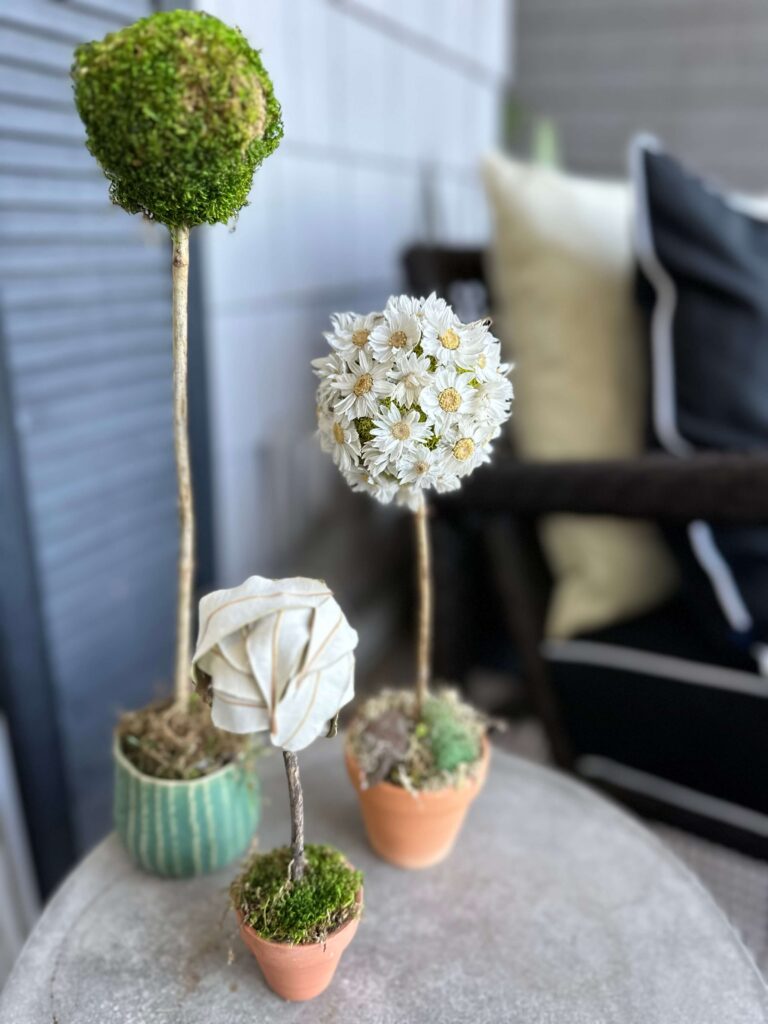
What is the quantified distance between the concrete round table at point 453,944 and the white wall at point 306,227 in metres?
0.67

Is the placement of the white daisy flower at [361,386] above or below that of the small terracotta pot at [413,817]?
above

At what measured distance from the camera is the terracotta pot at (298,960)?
0.55m

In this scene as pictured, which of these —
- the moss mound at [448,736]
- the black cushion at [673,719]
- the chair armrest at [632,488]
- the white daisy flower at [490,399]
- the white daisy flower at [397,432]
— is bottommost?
the black cushion at [673,719]

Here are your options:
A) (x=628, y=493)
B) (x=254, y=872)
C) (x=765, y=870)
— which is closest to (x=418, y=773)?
(x=254, y=872)

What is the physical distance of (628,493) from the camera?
3.24 ft

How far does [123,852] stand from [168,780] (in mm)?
125

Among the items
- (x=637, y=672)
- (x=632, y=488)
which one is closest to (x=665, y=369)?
(x=632, y=488)

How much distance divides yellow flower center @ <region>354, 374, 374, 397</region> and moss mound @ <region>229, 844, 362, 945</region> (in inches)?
13.3

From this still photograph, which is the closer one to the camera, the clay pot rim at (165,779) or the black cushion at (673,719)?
the clay pot rim at (165,779)

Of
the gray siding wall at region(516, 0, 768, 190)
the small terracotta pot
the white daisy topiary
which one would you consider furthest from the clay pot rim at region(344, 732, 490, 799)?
the gray siding wall at region(516, 0, 768, 190)

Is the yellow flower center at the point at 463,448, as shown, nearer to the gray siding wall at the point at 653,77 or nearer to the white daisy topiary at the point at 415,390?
the white daisy topiary at the point at 415,390

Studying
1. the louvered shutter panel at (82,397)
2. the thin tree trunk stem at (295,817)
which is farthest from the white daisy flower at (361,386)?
the louvered shutter panel at (82,397)

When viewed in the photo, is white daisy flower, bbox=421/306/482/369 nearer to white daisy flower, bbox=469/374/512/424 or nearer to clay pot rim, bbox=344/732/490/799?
white daisy flower, bbox=469/374/512/424

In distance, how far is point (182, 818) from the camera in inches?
26.5
